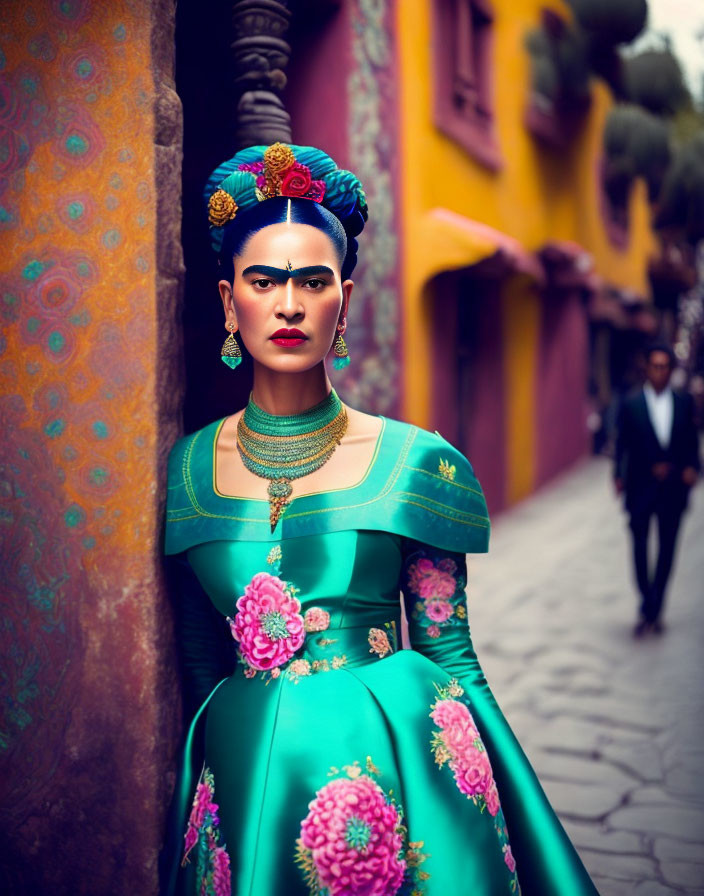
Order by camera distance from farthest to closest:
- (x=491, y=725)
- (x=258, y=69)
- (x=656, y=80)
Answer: (x=656, y=80), (x=258, y=69), (x=491, y=725)

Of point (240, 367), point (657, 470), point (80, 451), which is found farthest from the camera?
point (657, 470)

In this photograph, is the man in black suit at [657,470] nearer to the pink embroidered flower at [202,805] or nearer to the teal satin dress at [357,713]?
the teal satin dress at [357,713]

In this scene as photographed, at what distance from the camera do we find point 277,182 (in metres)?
1.75

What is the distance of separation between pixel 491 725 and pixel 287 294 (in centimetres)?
89

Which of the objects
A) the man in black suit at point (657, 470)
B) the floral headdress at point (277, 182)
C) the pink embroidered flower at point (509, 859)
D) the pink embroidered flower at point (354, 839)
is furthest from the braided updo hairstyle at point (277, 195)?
the man in black suit at point (657, 470)

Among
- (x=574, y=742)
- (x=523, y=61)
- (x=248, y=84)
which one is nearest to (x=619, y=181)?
(x=523, y=61)

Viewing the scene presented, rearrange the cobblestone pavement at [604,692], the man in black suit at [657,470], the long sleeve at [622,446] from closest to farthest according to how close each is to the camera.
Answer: the cobblestone pavement at [604,692] → the man in black suit at [657,470] → the long sleeve at [622,446]

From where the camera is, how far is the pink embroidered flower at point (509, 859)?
5.69ft

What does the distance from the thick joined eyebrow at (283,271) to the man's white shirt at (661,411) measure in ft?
15.0

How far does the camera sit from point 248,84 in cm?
231

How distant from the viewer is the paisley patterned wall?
190 centimetres

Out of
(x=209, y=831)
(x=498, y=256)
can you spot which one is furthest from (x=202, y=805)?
(x=498, y=256)

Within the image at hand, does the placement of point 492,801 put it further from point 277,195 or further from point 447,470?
point 277,195

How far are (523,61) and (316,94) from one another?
526cm
